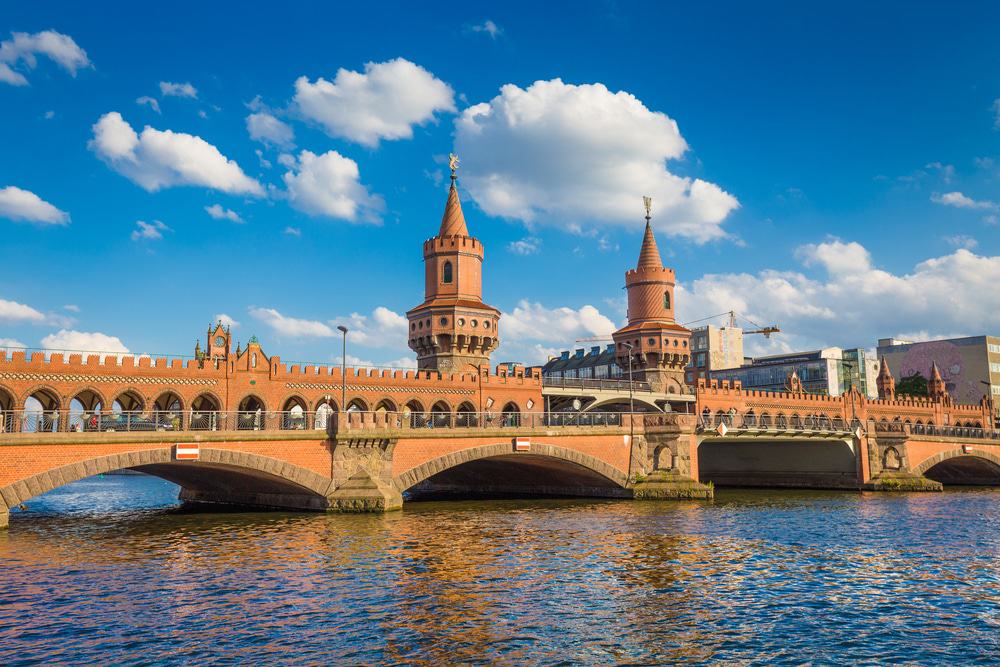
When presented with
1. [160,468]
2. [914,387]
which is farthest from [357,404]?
[914,387]

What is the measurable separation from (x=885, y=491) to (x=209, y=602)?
198 ft

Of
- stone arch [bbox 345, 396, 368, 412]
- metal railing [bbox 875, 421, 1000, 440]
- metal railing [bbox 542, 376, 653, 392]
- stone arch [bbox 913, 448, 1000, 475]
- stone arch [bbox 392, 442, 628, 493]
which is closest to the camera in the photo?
stone arch [bbox 392, 442, 628, 493]

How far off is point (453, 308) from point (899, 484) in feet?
134

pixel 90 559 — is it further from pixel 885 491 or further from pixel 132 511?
pixel 885 491

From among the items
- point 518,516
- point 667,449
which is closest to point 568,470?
point 667,449

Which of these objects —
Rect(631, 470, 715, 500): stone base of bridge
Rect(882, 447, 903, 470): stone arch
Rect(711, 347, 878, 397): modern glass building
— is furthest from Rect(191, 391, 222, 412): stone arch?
Rect(711, 347, 878, 397): modern glass building

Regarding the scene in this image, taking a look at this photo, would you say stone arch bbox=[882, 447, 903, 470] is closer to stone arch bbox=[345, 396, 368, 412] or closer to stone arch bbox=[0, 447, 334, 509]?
stone arch bbox=[345, 396, 368, 412]

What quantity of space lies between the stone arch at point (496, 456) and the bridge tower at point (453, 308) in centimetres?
2103

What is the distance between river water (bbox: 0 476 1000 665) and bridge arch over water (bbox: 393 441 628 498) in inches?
194

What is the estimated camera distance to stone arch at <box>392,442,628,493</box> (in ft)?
155

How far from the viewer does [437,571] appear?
94.2 ft

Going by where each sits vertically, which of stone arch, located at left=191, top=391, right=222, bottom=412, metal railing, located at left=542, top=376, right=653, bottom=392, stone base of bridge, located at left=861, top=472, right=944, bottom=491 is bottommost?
stone base of bridge, located at left=861, top=472, right=944, bottom=491

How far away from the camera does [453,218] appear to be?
78000mm

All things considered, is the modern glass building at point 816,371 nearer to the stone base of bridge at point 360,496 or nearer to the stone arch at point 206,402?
the stone arch at point 206,402
